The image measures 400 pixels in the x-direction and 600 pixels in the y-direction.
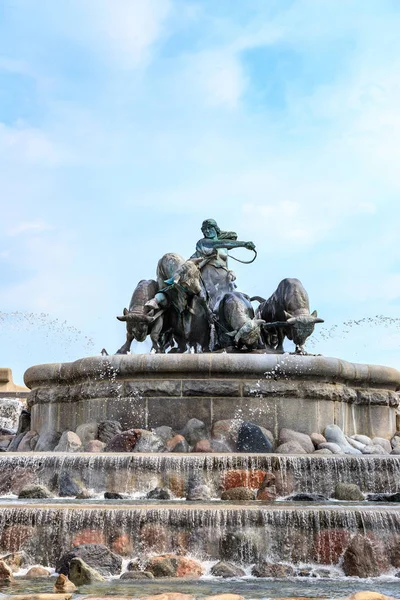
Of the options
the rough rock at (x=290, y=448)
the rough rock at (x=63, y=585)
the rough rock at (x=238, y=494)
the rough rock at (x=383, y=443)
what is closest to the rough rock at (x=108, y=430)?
the rough rock at (x=290, y=448)

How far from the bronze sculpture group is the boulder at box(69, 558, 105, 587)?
771cm

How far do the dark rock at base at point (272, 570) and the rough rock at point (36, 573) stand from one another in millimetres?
1697

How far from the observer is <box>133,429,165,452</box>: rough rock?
11.1 m

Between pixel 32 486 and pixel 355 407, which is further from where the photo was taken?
pixel 355 407

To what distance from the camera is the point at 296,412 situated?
12.8 m

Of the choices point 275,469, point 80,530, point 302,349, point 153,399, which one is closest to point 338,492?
point 275,469

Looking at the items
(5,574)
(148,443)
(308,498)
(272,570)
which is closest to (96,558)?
(5,574)

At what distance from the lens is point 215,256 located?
51.9ft

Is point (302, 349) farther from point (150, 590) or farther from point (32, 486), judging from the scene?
point (150, 590)

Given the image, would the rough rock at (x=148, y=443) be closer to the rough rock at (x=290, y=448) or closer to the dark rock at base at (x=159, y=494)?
the rough rock at (x=290, y=448)

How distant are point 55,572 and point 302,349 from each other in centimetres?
821

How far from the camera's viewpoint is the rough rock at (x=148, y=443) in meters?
11.1

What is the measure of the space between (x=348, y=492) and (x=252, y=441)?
8.67ft

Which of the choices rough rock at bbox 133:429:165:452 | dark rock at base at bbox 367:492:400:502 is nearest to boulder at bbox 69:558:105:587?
dark rock at base at bbox 367:492:400:502
